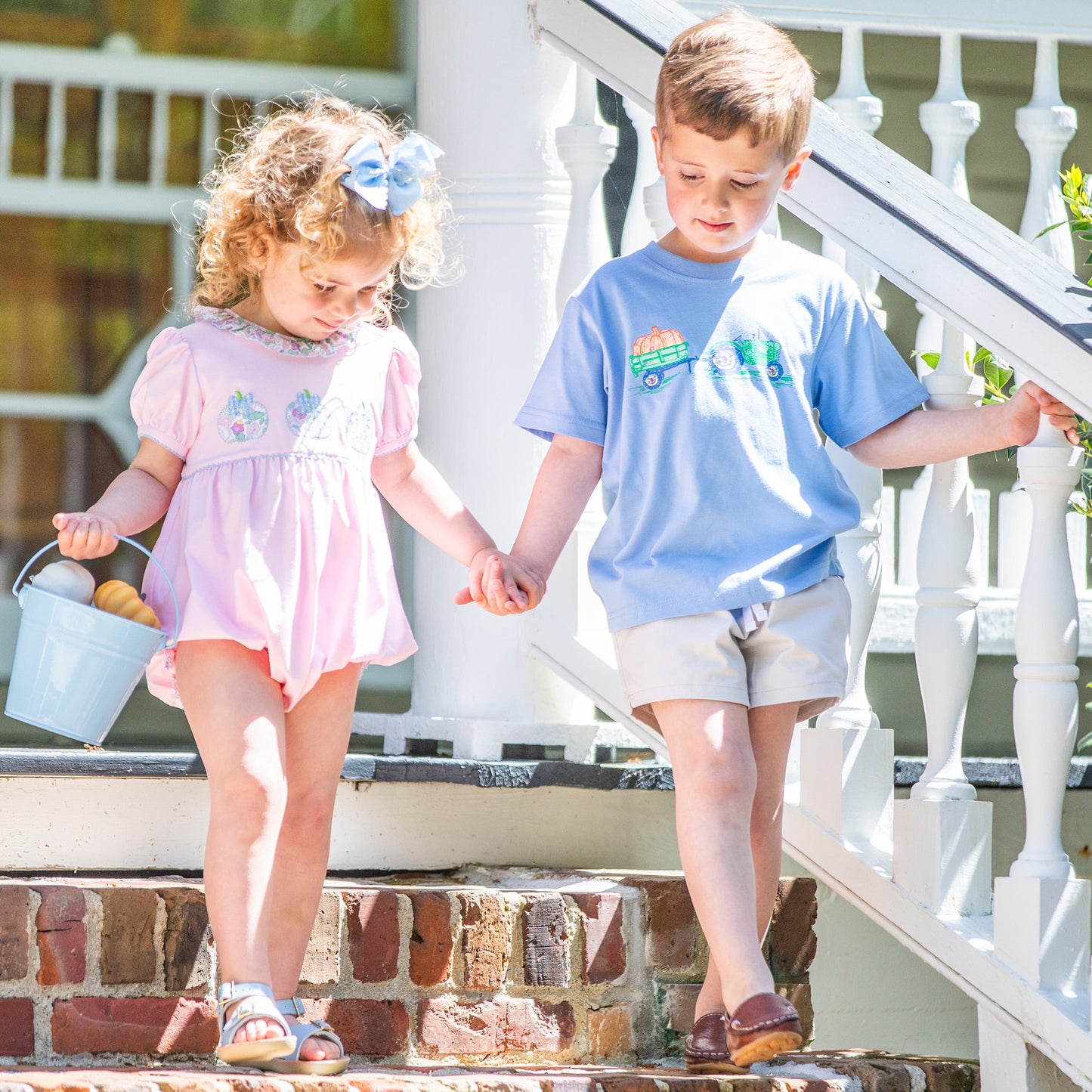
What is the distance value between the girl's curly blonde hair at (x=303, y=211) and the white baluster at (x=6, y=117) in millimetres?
1111

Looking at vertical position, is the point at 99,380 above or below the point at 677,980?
above

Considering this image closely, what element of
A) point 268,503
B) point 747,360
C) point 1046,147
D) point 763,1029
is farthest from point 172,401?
point 1046,147

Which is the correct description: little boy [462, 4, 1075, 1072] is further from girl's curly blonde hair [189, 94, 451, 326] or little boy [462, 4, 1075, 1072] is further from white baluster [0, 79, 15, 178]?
white baluster [0, 79, 15, 178]

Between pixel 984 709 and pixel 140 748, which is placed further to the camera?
pixel 984 709

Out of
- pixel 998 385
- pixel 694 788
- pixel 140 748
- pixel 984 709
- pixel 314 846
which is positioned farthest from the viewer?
pixel 984 709

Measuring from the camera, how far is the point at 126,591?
2.16 meters

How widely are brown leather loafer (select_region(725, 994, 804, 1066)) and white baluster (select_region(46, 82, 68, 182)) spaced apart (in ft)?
7.60

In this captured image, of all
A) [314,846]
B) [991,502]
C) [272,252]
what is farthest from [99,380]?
[991,502]

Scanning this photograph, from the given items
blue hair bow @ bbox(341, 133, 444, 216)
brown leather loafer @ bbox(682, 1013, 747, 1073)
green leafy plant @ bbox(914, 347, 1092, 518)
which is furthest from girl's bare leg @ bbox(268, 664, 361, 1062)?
green leafy plant @ bbox(914, 347, 1092, 518)

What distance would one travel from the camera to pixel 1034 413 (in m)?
2.17

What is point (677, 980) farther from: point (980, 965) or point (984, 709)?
point (984, 709)

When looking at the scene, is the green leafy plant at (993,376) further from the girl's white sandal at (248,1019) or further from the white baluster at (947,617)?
the girl's white sandal at (248,1019)

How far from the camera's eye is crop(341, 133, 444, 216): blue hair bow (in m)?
2.21

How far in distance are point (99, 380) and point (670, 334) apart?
1.56m
